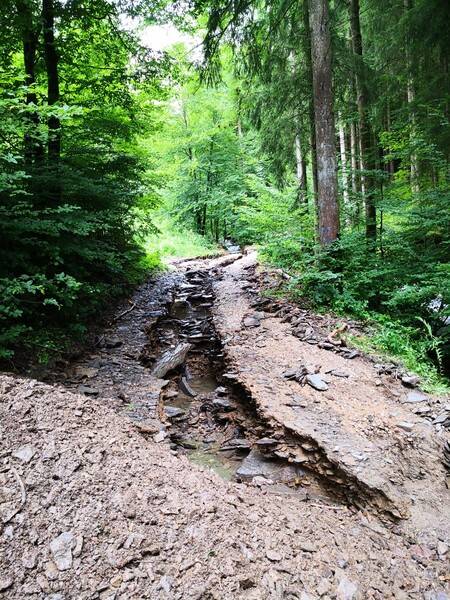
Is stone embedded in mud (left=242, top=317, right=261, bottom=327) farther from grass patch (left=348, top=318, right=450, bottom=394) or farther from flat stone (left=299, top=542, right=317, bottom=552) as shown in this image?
flat stone (left=299, top=542, right=317, bottom=552)

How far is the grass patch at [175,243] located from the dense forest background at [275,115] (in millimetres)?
6951

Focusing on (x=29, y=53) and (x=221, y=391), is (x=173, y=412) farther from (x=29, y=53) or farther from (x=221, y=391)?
(x=29, y=53)

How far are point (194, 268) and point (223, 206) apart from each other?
26.4ft

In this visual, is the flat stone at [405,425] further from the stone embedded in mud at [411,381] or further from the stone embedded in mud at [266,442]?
the stone embedded in mud at [266,442]

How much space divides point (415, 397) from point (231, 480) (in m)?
2.65

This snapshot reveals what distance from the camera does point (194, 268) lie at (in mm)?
14125

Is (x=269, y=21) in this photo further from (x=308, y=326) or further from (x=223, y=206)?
(x=223, y=206)

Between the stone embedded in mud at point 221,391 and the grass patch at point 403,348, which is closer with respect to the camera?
the grass patch at point 403,348

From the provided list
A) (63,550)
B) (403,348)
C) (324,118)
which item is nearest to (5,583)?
(63,550)

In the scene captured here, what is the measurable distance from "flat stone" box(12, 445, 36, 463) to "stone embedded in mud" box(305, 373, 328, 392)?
3486mm

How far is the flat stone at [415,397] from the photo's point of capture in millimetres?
4691

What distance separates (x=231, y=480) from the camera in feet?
13.0

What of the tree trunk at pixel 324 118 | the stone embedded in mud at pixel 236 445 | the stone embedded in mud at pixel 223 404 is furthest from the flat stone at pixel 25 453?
the tree trunk at pixel 324 118

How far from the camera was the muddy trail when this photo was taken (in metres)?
2.52
